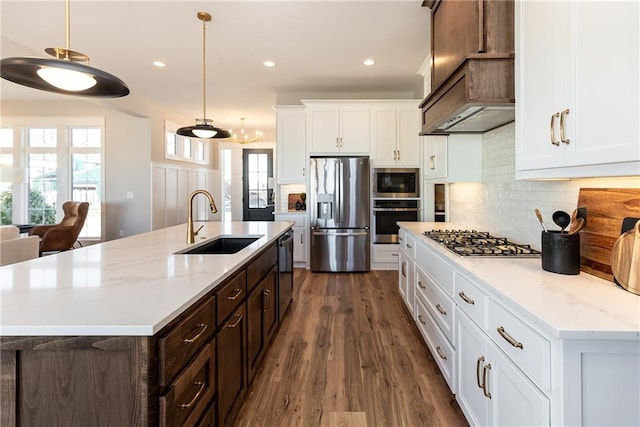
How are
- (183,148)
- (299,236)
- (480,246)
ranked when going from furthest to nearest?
1. (183,148)
2. (299,236)
3. (480,246)

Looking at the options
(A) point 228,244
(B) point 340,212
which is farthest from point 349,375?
(B) point 340,212

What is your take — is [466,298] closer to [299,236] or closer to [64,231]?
[299,236]

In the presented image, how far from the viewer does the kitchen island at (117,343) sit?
35.7 inches

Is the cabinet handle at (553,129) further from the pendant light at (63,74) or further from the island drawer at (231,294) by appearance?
the pendant light at (63,74)

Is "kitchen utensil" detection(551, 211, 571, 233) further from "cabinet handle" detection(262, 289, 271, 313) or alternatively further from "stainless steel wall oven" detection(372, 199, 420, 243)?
"stainless steel wall oven" detection(372, 199, 420, 243)

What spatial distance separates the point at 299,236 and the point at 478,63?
3.80 metres

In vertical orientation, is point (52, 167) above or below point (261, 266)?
above

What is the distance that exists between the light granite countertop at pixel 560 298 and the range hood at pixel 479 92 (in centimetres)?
86

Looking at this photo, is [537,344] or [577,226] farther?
[577,226]

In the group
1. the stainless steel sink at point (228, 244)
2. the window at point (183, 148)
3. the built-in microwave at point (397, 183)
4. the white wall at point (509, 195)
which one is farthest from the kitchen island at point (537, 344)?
the window at point (183, 148)

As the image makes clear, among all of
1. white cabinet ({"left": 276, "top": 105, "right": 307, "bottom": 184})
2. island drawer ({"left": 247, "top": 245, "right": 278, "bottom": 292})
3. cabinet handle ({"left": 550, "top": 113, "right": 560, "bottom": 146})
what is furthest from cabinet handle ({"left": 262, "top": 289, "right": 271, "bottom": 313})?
white cabinet ({"left": 276, "top": 105, "right": 307, "bottom": 184})

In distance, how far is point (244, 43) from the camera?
144 inches

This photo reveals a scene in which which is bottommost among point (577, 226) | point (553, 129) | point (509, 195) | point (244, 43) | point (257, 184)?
point (577, 226)

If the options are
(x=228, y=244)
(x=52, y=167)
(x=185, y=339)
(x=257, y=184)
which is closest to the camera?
(x=185, y=339)
